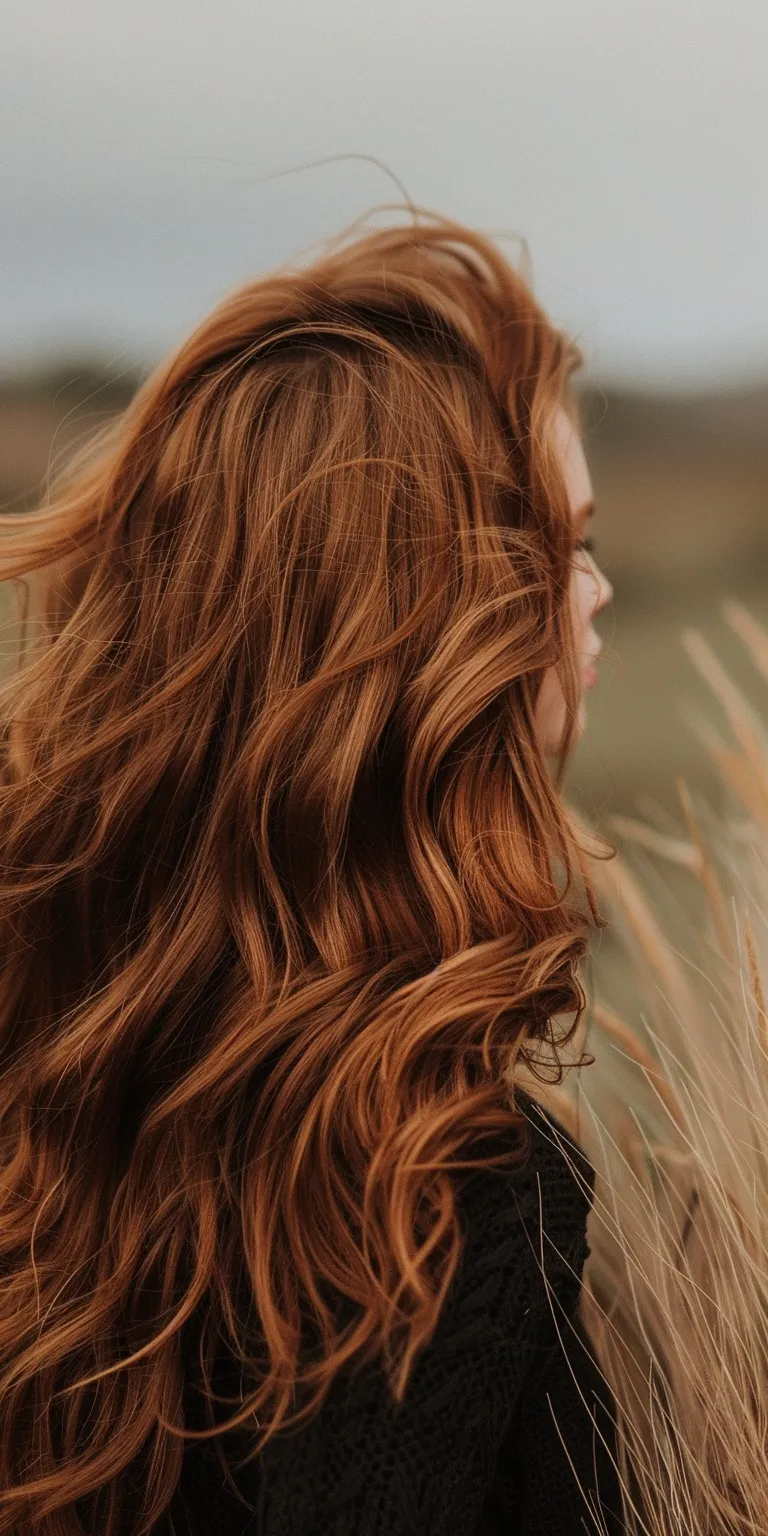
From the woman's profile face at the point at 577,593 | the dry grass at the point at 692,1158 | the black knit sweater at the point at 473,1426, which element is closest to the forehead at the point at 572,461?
the woman's profile face at the point at 577,593

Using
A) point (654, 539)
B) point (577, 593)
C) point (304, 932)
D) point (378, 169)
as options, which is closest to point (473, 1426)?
point (304, 932)

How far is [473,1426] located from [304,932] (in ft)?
1.03

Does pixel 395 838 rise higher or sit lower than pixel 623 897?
higher

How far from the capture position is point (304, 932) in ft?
2.42

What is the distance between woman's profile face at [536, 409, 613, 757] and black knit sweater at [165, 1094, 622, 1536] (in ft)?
0.96

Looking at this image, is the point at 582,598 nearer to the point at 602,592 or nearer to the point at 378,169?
the point at 602,592

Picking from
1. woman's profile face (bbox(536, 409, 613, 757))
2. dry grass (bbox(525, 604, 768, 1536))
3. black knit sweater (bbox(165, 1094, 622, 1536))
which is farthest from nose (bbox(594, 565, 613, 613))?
black knit sweater (bbox(165, 1094, 622, 1536))

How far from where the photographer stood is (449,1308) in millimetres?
611

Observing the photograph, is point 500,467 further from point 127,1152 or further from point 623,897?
point 127,1152

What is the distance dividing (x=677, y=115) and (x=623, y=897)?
2.23 ft

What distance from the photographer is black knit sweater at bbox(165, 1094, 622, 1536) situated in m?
0.58

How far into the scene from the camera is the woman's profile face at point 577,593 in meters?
0.84

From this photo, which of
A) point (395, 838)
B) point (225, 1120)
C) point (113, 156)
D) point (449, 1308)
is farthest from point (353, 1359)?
point (113, 156)

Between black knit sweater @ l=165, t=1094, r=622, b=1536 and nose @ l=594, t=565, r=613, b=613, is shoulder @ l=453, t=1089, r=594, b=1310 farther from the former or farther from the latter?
nose @ l=594, t=565, r=613, b=613
